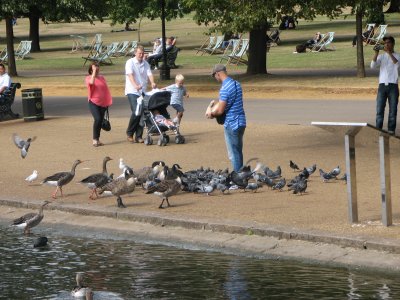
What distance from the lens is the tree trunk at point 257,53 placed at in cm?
3662

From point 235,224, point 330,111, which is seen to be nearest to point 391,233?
point 235,224

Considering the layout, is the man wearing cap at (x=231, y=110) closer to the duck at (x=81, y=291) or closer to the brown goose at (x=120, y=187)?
the brown goose at (x=120, y=187)

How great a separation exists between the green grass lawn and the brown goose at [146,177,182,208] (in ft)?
56.7

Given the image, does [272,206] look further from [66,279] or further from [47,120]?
[47,120]

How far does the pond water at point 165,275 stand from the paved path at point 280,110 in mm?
11647

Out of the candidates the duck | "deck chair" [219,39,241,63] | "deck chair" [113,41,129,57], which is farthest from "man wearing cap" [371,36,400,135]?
"deck chair" [113,41,129,57]

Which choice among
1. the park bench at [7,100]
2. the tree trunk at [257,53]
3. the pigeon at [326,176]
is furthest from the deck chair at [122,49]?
the pigeon at [326,176]

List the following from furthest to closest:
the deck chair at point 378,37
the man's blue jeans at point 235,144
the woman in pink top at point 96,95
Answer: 1. the deck chair at point 378,37
2. the woman in pink top at point 96,95
3. the man's blue jeans at point 235,144

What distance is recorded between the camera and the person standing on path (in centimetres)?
2228

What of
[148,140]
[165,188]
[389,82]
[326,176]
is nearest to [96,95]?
[148,140]

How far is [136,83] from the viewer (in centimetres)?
2247

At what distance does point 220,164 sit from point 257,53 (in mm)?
18128

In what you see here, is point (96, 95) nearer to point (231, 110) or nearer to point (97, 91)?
point (97, 91)

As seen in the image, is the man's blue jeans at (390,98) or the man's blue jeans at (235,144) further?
the man's blue jeans at (390,98)
